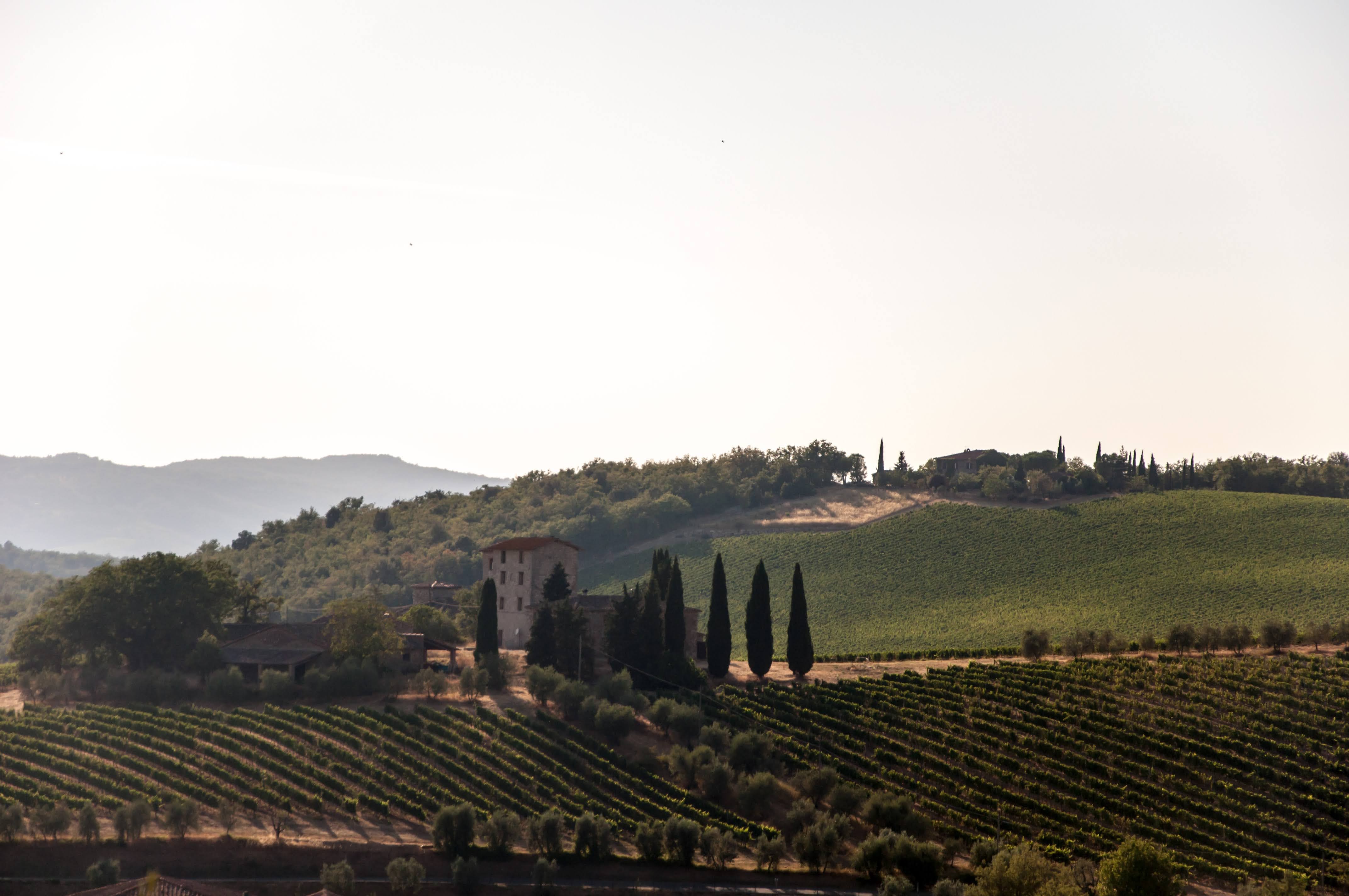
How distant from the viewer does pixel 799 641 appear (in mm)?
65688

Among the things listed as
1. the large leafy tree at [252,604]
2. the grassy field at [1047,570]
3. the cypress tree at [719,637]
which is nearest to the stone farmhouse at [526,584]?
the cypress tree at [719,637]

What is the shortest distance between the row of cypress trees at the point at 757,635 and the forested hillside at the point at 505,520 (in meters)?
54.5

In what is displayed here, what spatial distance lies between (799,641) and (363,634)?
75.5 ft

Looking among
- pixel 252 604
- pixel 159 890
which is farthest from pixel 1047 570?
pixel 159 890

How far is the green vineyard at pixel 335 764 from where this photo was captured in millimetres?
50094

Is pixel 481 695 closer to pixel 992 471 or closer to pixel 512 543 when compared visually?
pixel 512 543

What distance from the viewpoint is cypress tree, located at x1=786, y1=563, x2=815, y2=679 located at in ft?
215

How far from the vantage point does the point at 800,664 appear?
65500 mm

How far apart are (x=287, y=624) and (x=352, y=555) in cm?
6376

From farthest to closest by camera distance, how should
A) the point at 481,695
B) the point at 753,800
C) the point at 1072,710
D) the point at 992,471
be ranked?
1. the point at 992,471
2. the point at 481,695
3. the point at 1072,710
4. the point at 753,800

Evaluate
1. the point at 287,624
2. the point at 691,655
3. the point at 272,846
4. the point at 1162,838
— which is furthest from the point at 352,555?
the point at 1162,838

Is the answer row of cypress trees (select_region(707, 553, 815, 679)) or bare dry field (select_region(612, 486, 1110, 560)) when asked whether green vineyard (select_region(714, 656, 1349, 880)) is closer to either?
row of cypress trees (select_region(707, 553, 815, 679))

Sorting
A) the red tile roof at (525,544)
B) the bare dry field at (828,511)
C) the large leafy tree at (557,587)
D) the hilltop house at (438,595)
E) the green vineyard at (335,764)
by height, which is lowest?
the green vineyard at (335,764)

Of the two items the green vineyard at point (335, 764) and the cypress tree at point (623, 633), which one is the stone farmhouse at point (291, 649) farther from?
the cypress tree at point (623, 633)
